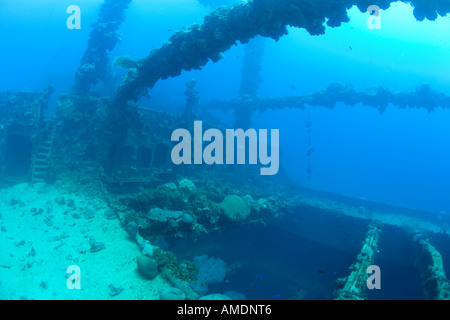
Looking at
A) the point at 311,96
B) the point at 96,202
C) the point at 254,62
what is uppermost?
the point at 254,62

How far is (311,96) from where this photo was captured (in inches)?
802

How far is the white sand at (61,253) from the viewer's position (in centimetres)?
619

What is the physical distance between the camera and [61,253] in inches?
299

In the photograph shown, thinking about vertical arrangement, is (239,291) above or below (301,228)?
below

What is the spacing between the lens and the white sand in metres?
6.19

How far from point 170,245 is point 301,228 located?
861cm

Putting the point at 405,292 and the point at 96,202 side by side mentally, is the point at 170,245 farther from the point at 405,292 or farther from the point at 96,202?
the point at 405,292

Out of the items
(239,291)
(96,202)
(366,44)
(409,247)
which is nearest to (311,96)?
(409,247)

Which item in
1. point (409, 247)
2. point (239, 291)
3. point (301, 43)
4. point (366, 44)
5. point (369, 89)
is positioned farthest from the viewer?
point (301, 43)

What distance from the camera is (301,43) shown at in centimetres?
8919

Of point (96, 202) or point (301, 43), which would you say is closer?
point (96, 202)
